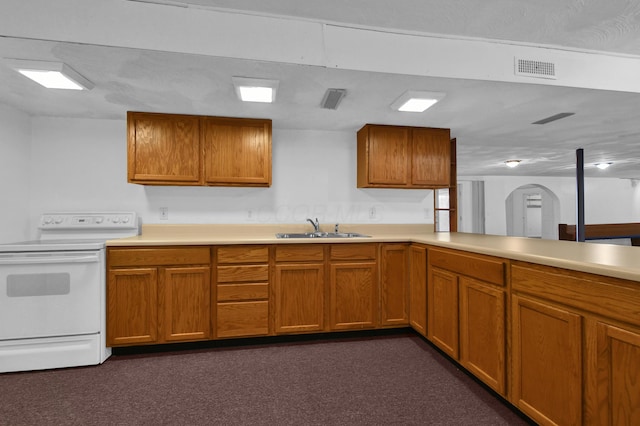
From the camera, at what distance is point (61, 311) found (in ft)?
7.62

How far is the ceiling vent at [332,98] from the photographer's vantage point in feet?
8.18

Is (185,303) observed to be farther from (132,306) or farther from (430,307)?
(430,307)

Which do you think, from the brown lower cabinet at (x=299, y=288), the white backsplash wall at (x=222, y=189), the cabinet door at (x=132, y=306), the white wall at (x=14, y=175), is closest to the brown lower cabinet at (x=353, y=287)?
the brown lower cabinet at (x=299, y=288)

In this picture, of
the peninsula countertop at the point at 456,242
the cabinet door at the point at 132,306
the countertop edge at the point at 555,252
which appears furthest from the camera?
the cabinet door at the point at 132,306

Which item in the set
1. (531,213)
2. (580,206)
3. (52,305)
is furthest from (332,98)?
(531,213)

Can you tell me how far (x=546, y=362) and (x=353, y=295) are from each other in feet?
5.08

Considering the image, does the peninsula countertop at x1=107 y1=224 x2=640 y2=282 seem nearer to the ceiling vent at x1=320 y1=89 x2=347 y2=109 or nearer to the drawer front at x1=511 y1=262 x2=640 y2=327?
the drawer front at x1=511 y1=262 x2=640 y2=327

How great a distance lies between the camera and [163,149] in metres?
2.96

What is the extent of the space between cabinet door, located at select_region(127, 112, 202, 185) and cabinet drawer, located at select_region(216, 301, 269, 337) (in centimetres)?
122

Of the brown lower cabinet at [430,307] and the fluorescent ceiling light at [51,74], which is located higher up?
the fluorescent ceiling light at [51,74]

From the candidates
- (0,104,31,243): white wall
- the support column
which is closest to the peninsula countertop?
(0,104,31,243): white wall

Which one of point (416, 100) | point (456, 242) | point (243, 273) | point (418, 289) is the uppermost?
point (416, 100)

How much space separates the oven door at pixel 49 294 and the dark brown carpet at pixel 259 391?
1.00ft

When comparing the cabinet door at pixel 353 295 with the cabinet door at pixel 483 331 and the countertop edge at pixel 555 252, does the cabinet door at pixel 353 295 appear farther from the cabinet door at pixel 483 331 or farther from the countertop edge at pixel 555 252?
the cabinet door at pixel 483 331
